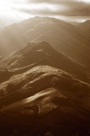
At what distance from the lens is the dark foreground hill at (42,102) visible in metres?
11.9

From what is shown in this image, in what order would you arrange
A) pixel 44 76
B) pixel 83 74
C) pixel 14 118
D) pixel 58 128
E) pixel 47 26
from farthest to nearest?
pixel 47 26, pixel 83 74, pixel 44 76, pixel 14 118, pixel 58 128

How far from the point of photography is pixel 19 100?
15078 mm

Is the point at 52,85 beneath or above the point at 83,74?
above

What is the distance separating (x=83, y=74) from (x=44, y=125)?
11.2 meters

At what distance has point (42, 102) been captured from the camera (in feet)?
45.0

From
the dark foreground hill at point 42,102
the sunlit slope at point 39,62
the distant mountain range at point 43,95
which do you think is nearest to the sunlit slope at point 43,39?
the sunlit slope at point 39,62

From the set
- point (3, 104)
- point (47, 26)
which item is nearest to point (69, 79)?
point (3, 104)

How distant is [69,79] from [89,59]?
1522 cm

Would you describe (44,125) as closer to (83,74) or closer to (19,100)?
(19,100)

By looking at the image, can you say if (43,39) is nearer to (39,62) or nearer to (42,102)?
(39,62)

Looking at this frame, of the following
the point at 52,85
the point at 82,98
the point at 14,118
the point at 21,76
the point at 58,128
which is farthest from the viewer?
the point at 21,76

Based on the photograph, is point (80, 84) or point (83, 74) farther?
point (83, 74)

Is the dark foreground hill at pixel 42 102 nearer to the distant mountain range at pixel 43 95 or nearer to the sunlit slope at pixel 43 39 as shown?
the distant mountain range at pixel 43 95

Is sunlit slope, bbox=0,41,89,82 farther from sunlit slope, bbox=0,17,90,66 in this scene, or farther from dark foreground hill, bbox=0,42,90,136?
sunlit slope, bbox=0,17,90,66
